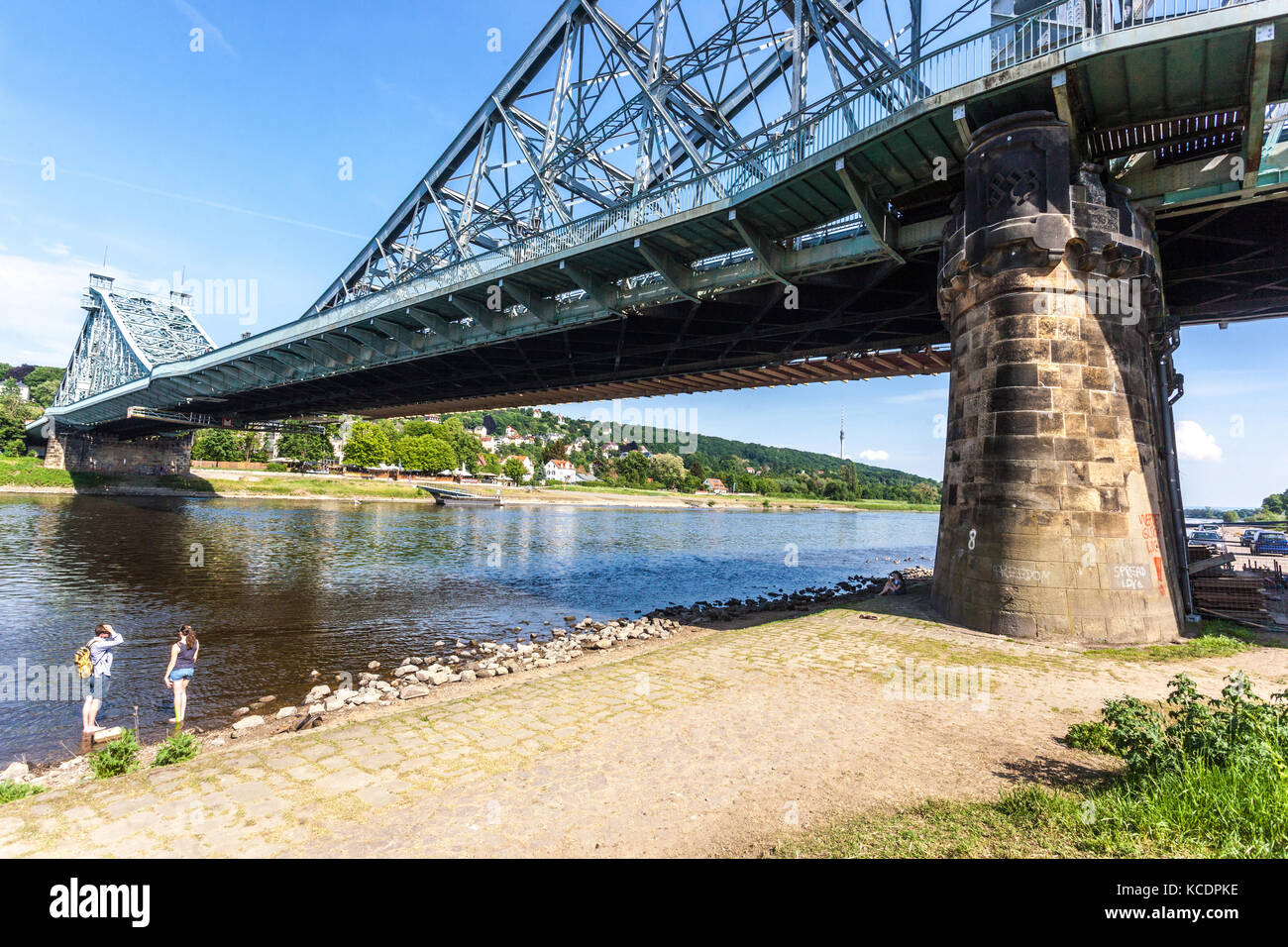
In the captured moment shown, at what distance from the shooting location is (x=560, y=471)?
164 meters

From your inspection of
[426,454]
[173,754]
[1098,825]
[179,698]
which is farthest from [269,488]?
[1098,825]

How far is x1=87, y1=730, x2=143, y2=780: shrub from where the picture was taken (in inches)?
268

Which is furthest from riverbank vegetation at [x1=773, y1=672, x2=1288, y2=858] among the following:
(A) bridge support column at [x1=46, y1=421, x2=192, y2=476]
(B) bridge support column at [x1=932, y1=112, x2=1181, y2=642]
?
(A) bridge support column at [x1=46, y1=421, x2=192, y2=476]

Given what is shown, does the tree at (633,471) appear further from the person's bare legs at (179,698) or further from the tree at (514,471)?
the person's bare legs at (179,698)

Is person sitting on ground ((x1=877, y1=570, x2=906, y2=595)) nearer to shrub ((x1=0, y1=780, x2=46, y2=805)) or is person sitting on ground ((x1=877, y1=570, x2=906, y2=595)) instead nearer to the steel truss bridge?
the steel truss bridge

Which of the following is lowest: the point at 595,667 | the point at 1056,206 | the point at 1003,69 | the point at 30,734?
the point at 30,734

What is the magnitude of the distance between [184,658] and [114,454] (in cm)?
9103

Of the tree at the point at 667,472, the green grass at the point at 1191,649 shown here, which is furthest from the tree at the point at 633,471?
the green grass at the point at 1191,649

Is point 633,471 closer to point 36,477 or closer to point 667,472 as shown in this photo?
point 667,472

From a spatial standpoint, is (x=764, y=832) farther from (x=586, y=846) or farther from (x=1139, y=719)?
(x=1139, y=719)

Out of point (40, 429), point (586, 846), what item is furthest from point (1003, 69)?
point (40, 429)
